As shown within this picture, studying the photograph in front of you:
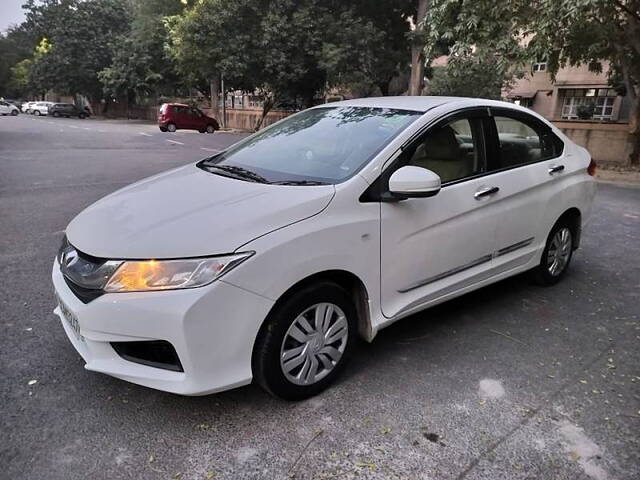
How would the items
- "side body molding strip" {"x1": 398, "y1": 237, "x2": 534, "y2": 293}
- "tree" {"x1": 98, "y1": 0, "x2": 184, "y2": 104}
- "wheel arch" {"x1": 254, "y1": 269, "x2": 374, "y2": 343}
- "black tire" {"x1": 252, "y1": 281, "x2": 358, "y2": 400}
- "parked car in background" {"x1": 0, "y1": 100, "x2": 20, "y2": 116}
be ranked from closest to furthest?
1. "black tire" {"x1": 252, "y1": 281, "x2": 358, "y2": 400}
2. "wheel arch" {"x1": 254, "y1": 269, "x2": 374, "y2": 343}
3. "side body molding strip" {"x1": 398, "y1": 237, "x2": 534, "y2": 293}
4. "tree" {"x1": 98, "y1": 0, "x2": 184, "y2": 104}
5. "parked car in background" {"x1": 0, "y1": 100, "x2": 20, "y2": 116}

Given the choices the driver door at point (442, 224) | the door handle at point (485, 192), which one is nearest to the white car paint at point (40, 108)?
the driver door at point (442, 224)

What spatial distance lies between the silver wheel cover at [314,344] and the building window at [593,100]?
28482 millimetres

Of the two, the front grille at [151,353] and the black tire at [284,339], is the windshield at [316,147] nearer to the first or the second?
the black tire at [284,339]

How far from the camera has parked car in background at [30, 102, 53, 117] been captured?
47375 millimetres

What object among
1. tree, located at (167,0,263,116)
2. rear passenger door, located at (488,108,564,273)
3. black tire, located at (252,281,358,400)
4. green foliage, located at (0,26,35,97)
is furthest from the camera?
green foliage, located at (0,26,35,97)

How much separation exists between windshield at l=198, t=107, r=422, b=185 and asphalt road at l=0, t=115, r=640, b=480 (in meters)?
1.25

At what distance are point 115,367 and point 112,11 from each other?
5103 centimetres

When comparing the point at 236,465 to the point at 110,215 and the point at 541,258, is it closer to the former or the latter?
the point at 110,215

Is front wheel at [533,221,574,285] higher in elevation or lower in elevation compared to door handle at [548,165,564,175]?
lower

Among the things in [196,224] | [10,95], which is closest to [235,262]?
[196,224]

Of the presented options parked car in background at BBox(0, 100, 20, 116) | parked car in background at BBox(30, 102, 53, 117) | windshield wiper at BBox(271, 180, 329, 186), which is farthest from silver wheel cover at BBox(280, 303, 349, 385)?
parked car in background at BBox(30, 102, 53, 117)

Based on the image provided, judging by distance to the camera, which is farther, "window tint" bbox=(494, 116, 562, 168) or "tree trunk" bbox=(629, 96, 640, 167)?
"tree trunk" bbox=(629, 96, 640, 167)

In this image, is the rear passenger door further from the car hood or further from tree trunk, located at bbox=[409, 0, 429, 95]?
tree trunk, located at bbox=[409, 0, 429, 95]

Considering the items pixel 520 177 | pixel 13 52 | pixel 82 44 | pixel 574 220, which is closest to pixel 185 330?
pixel 520 177
